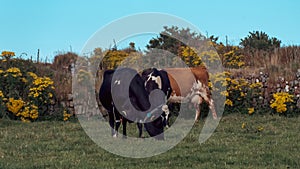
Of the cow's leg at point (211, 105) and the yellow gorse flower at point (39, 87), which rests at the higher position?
the yellow gorse flower at point (39, 87)

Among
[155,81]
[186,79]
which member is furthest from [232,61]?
[155,81]

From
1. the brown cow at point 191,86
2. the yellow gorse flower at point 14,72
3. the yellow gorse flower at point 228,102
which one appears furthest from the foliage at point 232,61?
the yellow gorse flower at point 14,72

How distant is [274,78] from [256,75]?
604mm

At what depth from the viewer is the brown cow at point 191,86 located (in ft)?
51.6

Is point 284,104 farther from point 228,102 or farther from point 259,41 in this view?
point 259,41

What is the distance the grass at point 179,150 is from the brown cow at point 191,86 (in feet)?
10.4

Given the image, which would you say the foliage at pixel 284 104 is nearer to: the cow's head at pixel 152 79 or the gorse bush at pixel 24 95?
the cow's head at pixel 152 79

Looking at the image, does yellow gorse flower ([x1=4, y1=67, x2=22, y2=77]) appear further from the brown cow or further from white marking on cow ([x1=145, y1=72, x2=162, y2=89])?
white marking on cow ([x1=145, y1=72, x2=162, y2=89])

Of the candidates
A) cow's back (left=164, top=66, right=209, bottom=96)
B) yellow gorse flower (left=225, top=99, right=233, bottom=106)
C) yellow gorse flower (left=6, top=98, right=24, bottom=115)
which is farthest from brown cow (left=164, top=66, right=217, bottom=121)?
yellow gorse flower (left=6, top=98, right=24, bottom=115)

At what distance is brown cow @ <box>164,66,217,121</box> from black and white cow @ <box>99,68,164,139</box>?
14.9ft

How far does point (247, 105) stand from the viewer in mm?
15727

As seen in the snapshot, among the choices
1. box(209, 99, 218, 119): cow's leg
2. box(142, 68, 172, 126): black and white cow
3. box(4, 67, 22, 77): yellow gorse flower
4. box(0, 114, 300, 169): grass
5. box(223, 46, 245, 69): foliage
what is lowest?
box(0, 114, 300, 169): grass

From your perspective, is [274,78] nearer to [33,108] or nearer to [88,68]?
[88,68]

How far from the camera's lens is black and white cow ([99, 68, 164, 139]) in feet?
31.9
